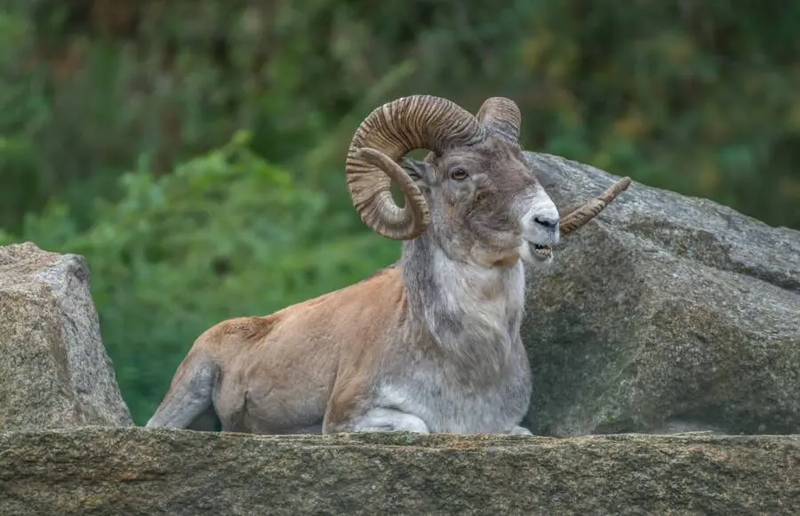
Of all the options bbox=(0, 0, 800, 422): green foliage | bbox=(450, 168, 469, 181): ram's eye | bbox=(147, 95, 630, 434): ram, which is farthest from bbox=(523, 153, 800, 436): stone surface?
bbox=(0, 0, 800, 422): green foliage

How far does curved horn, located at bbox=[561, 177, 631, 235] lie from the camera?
11352 millimetres

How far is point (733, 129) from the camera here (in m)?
26.0

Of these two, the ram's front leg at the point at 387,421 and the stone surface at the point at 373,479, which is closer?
the stone surface at the point at 373,479

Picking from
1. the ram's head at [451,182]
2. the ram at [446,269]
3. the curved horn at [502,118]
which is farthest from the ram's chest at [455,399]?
the curved horn at [502,118]

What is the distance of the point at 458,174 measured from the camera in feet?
37.8

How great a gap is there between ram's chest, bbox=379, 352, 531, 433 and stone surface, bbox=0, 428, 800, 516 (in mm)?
2567

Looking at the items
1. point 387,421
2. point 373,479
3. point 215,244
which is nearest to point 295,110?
point 215,244

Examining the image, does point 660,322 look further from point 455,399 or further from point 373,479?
point 373,479

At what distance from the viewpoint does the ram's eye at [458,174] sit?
11.5 m

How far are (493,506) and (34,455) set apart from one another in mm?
1953

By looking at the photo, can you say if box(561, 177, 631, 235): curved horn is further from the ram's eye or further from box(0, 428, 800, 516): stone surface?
box(0, 428, 800, 516): stone surface

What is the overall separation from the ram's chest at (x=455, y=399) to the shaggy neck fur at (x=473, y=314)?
0.08 meters

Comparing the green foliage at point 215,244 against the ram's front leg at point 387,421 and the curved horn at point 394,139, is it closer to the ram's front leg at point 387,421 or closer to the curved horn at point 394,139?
the curved horn at point 394,139

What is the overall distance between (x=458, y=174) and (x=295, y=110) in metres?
16.7
